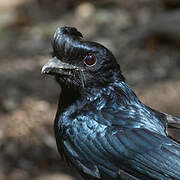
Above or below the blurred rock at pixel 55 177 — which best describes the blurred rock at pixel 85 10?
above

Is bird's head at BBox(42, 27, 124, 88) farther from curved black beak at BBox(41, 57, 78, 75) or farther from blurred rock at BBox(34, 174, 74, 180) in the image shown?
blurred rock at BBox(34, 174, 74, 180)

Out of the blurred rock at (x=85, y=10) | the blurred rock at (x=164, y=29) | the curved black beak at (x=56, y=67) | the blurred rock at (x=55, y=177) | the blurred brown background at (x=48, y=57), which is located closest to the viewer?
the curved black beak at (x=56, y=67)

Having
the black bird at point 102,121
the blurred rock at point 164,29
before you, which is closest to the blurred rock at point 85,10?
the blurred rock at point 164,29

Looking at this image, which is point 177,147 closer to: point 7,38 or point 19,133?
point 19,133

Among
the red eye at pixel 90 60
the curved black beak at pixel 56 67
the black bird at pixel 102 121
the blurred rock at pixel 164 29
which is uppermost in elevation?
the blurred rock at pixel 164 29

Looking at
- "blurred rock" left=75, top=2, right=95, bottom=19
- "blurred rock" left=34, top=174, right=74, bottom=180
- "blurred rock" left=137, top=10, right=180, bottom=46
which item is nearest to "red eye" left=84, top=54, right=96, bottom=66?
"blurred rock" left=34, top=174, right=74, bottom=180

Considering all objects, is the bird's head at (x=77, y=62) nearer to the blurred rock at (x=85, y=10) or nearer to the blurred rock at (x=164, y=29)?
the blurred rock at (x=164, y=29)

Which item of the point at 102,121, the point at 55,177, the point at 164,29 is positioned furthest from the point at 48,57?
the point at 102,121
